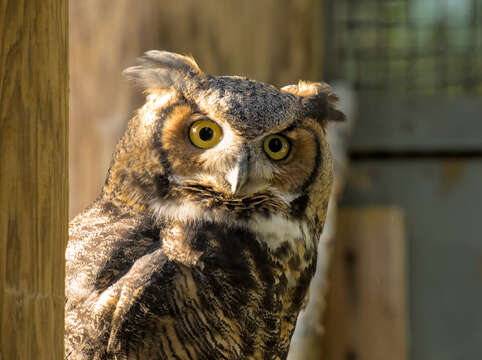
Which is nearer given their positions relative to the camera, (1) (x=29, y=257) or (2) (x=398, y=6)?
(1) (x=29, y=257)

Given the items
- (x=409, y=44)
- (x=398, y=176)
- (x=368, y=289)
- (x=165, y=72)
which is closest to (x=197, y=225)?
(x=165, y=72)

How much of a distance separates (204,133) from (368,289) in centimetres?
212

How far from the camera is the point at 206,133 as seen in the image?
146 cm

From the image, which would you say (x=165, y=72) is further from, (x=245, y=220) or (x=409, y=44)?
(x=409, y=44)

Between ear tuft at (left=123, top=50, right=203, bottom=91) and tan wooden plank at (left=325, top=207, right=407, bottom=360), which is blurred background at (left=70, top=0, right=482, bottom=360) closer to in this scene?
tan wooden plank at (left=325, top=207, right=407, bottom=360)

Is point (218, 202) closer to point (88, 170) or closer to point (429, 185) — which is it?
point (88, 170)

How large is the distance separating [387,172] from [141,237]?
2.31m

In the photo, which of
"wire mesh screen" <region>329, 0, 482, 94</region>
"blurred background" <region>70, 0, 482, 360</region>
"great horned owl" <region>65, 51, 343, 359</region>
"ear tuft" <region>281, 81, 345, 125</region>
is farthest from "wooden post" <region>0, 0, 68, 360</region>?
"wire mesh screen" <region>329, 0, 482, 94</region>

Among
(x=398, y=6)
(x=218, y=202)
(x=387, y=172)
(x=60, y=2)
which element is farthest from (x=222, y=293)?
(x=398, y=6)

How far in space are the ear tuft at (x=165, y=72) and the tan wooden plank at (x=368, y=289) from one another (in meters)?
1.96

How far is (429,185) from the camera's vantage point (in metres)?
3.59

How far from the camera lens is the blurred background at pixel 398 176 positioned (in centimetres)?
335

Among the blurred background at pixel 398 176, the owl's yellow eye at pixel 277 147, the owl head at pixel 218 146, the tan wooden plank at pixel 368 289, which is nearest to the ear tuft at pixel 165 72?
the owl head at pixel 218 146

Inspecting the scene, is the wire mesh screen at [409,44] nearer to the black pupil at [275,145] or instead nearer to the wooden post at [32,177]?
the black pupil at [275,145]
